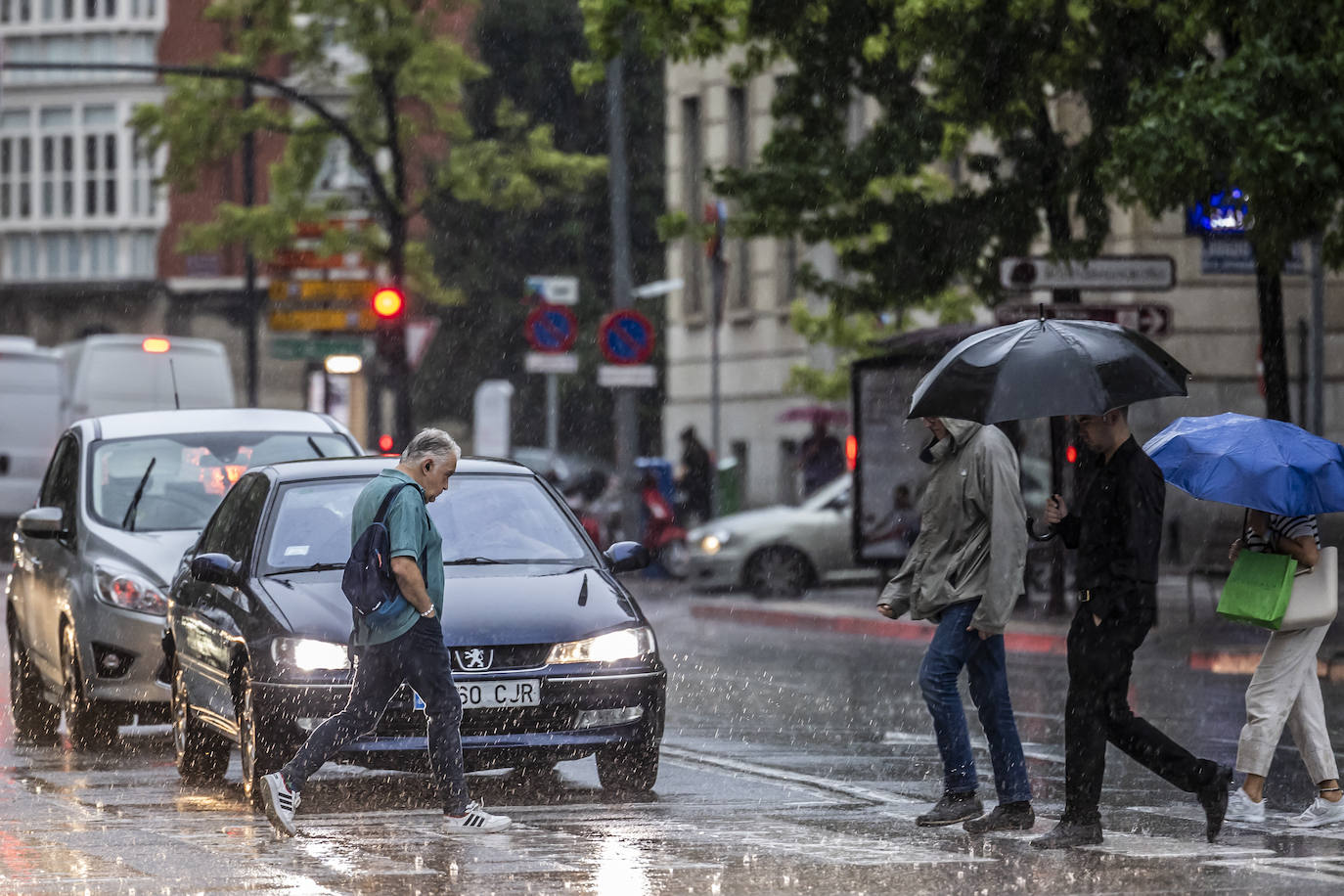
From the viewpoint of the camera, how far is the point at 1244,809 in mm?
10000

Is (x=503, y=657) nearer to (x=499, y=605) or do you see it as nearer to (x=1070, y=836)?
(x=499, y=605)

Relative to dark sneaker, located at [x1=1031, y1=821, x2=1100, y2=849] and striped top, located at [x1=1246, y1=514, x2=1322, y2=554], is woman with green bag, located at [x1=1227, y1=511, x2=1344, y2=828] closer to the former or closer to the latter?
striped top, located at [x1=1246, y1=514, x2=1322, y2=554]

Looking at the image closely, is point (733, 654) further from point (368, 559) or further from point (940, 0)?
point (368, 559)

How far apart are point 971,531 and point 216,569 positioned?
331cm

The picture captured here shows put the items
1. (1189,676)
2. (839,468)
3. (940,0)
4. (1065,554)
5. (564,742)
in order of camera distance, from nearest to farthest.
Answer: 1. (564,742)
2. (1189,676)
3. (940,0)
4. (1065,554)
5. (839,468)


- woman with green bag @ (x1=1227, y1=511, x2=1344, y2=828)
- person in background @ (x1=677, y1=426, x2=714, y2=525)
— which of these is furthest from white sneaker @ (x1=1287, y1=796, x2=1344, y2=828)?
person in background @ (x1=677, y1=426, x2=714, y2=525)

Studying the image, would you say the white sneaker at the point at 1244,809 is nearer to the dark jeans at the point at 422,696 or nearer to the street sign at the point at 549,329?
the dark jeans at the point at 422,696

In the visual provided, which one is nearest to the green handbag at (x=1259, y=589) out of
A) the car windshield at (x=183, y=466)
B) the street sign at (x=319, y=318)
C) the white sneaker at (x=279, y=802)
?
the white sneaker at (x=279, y=802)

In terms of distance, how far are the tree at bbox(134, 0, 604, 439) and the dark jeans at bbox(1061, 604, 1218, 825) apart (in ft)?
73.7

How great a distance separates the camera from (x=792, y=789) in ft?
35.6

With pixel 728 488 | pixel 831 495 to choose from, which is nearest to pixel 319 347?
pixel 831 495

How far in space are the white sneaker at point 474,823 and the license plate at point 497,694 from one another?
2.24 ft

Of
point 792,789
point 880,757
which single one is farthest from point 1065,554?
point 792,789

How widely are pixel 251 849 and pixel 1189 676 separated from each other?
32.7 ft
